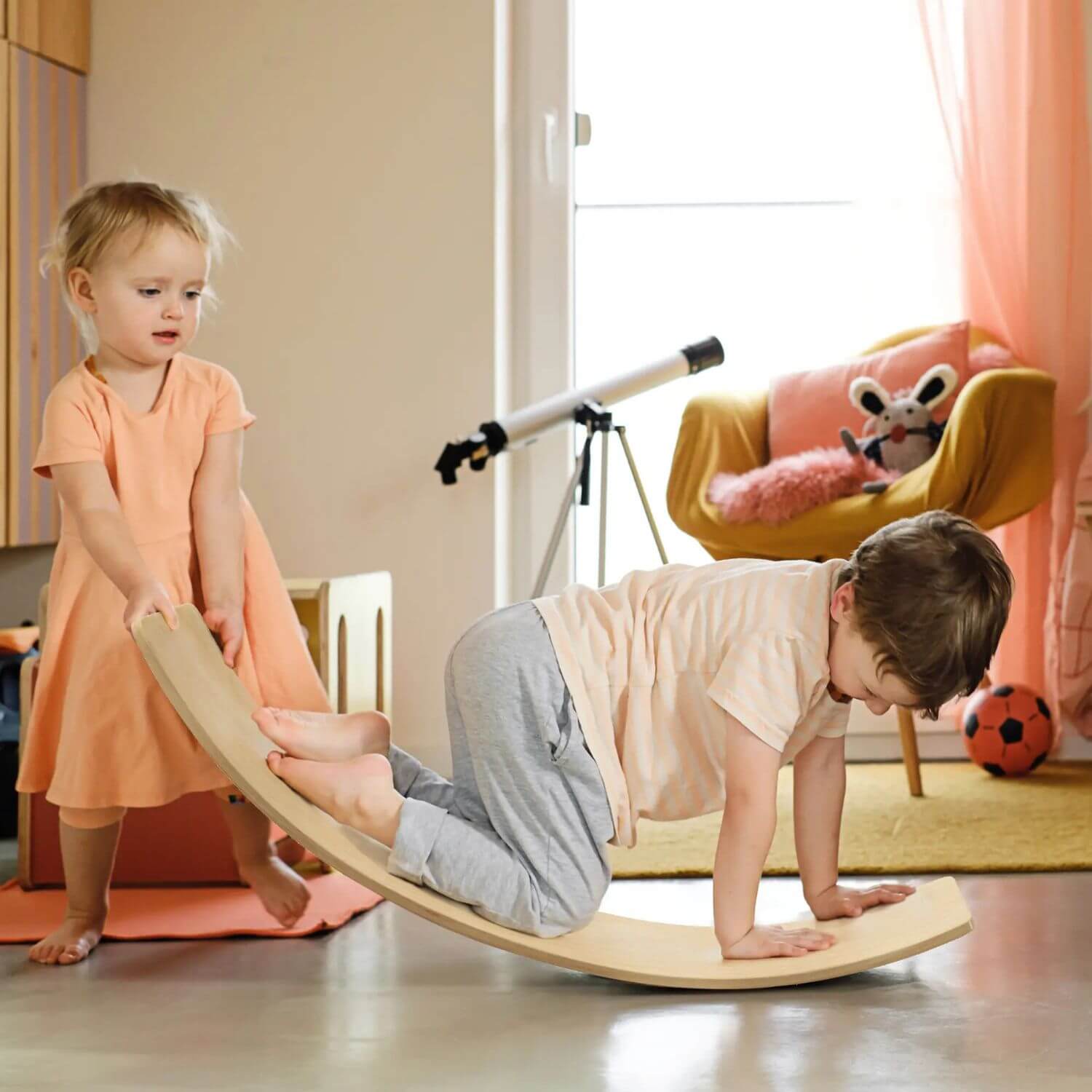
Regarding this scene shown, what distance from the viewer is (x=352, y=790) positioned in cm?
150

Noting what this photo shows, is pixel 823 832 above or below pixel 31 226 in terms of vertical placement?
below

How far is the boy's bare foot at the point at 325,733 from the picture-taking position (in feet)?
5.16

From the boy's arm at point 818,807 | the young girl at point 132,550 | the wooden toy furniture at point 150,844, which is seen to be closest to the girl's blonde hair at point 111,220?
the young girl at point 132,550

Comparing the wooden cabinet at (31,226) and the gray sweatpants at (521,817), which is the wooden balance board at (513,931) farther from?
the wooden cabinet at (31,226)

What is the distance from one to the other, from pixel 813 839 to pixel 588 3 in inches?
97.9

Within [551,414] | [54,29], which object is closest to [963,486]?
[551,414]

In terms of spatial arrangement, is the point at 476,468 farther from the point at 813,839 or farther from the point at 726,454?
the point at 813,839

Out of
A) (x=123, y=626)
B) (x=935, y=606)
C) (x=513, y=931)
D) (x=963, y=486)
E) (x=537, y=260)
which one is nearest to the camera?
(x=935, y=606)

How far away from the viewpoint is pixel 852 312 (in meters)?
3.26

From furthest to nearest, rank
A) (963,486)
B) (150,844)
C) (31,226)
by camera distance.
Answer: (31,226) → (963,486) → (150,844)

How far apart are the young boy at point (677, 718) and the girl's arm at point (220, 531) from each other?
0.22m

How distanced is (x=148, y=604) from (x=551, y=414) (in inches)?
57.3

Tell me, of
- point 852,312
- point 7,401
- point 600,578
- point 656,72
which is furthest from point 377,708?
point 656,72

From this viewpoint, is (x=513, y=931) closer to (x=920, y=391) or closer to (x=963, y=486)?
(x=963, y=486)
